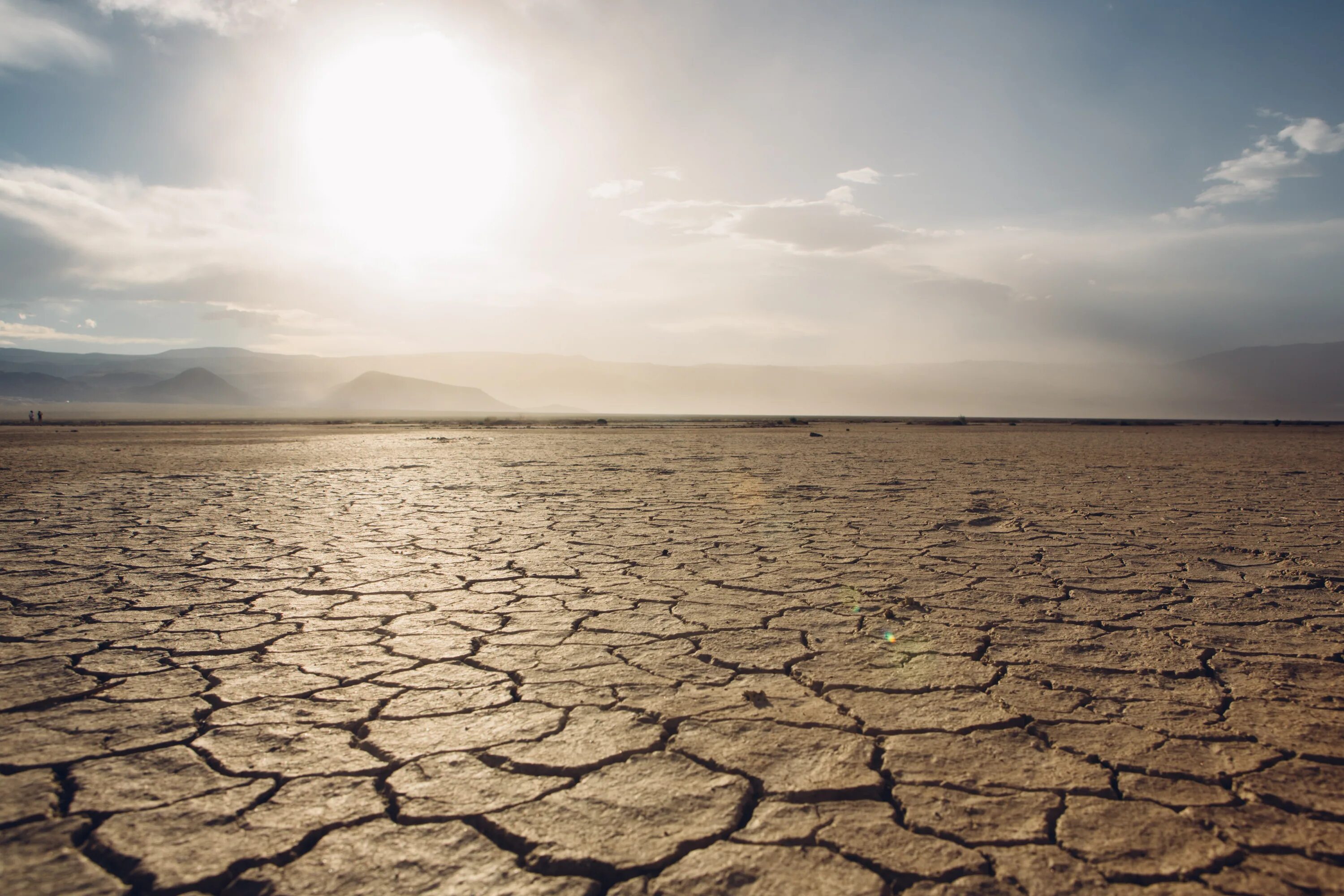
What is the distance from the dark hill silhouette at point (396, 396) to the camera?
148500mm

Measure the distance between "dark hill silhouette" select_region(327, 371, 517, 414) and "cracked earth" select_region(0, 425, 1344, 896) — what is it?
145 meters

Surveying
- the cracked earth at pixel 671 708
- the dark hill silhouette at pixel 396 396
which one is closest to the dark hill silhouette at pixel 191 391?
the dark hill silhouette at pixel 396 396

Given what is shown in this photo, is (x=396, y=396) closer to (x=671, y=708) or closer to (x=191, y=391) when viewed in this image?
(x=191, y=391)

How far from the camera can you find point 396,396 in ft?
496

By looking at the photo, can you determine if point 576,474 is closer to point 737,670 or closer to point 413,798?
point 737,670

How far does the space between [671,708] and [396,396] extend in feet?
532

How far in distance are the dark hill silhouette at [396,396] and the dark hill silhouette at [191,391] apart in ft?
61.5

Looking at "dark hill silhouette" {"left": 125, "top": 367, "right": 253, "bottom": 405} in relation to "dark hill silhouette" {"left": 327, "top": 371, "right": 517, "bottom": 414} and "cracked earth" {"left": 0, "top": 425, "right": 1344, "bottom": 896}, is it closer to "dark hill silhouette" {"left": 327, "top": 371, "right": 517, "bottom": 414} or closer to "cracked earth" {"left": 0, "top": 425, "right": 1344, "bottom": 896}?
"dark hill silhouette" {"left": 327, "top": 371, "right": 517, "bottom": 414}

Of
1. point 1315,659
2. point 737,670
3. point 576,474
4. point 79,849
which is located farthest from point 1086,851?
point 576,474

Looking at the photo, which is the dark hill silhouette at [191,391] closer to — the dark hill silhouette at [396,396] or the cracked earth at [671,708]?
the dark hill silhouette at [396,396]

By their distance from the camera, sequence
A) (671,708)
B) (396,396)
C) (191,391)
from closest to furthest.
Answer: (671,708), (191,391), (396,396)

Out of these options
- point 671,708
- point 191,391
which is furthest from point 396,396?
point 671,708

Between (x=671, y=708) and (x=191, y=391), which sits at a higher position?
(x=191, y=391)

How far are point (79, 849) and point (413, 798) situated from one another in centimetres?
58
